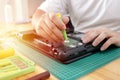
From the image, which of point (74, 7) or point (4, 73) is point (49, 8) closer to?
point (74, 7)

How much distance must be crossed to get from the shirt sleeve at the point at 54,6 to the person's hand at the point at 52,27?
0.26m

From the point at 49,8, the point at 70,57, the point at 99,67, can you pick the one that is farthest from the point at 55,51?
the point at 49,8

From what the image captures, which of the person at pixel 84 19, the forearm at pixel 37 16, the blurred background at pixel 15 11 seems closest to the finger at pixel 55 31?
the person at pixel 84 19

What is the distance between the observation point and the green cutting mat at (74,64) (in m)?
0.52

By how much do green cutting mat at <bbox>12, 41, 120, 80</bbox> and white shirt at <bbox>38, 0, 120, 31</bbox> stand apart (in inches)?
12.9

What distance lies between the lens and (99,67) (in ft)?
1.86

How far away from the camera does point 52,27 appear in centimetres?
72

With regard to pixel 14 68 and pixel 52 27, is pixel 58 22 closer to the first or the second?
pixel 52 27

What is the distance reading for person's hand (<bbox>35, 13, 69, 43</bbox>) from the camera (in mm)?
692

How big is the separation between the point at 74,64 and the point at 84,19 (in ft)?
1.84

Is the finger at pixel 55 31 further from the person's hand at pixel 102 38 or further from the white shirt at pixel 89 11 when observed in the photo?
the white shirt at pixel 89 11

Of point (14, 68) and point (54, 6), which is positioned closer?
point (14, 68)

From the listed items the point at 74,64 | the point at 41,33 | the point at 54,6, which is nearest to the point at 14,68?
the point at 74,64

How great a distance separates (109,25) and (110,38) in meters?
0.32
